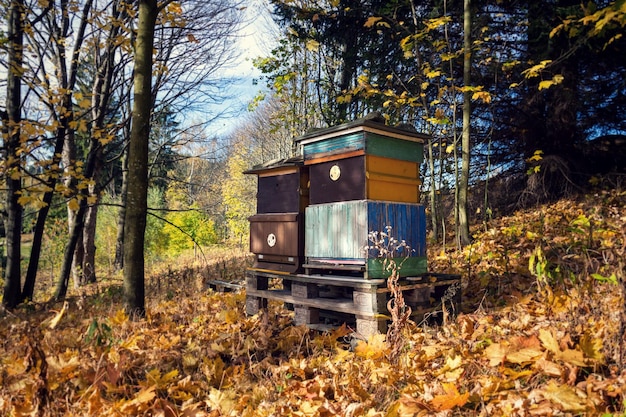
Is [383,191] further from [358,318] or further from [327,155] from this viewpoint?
[358,318]

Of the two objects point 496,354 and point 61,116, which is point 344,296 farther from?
point 61,116

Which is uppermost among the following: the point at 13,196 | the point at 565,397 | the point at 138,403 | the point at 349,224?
the point at 13,196

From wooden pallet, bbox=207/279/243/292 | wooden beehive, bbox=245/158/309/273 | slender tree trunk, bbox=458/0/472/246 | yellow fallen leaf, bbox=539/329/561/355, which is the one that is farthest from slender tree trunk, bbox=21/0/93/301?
yellow fallen leaf, bbox=539/329/561/355

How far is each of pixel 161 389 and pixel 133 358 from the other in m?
0.86

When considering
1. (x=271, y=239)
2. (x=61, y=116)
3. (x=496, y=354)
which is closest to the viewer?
(x=496, y=354)

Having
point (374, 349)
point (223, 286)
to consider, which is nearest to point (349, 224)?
point (374, 349)

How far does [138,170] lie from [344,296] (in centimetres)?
327

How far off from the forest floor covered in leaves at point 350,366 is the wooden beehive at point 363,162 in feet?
5.15

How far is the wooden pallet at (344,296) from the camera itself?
13.6 feet

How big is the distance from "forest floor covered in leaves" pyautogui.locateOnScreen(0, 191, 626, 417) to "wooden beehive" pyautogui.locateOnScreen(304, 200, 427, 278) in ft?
2.55

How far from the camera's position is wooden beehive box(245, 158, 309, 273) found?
518cm

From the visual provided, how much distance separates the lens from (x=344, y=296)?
539 centimetres

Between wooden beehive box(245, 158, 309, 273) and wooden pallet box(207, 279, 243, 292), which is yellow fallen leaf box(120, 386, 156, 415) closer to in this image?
wooden beehive box(245, 158, 309, 273)

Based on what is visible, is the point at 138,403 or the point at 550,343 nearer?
the point at 550,343
